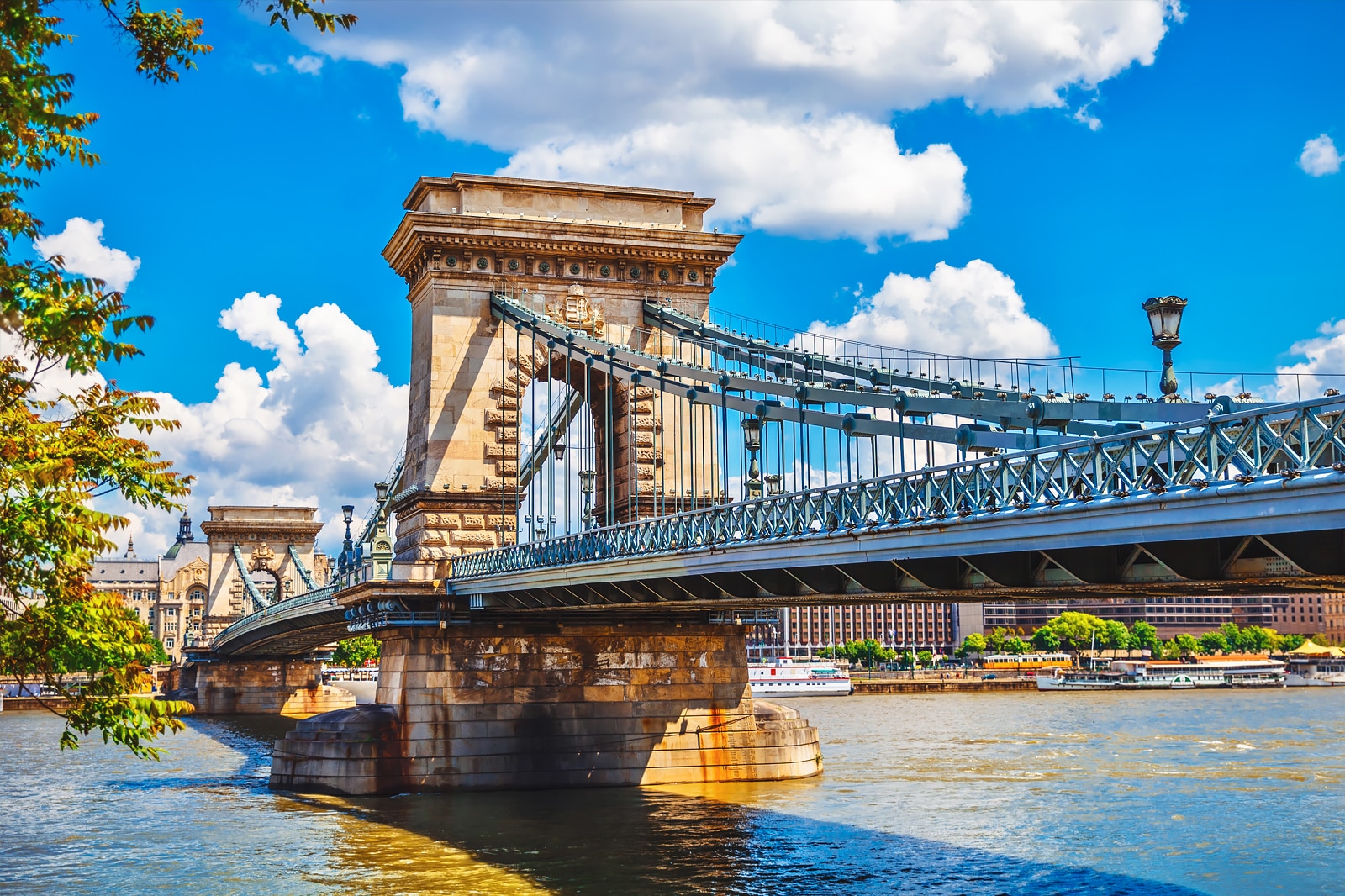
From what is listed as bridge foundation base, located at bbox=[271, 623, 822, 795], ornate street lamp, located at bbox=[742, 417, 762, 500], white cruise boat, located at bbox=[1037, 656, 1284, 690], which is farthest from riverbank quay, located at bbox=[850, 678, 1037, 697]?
ornate street lamp, located at bbox=[742, 417, 762, 500]

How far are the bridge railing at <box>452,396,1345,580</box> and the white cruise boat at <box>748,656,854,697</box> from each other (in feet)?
296

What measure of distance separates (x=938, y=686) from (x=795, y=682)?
54.2ft

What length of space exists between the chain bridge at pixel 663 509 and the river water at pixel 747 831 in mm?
2752

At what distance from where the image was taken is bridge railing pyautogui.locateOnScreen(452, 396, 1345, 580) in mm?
17484

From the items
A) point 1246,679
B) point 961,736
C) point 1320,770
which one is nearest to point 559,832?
point 1320,770

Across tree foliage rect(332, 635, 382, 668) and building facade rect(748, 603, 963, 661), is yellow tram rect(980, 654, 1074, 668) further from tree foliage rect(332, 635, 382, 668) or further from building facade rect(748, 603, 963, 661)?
tree foliage rect(332, 635, 382, 668)

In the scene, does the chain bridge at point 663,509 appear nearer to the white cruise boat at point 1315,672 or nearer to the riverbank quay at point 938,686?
the riverbank quay at point 938,686

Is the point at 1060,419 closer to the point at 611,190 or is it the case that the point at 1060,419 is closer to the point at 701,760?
the point at 701,760

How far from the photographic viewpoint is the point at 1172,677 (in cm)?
13500

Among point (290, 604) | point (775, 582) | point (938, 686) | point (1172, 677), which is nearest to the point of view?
point (775, 582)

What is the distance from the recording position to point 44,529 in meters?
14.3

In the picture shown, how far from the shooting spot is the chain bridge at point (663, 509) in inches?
790

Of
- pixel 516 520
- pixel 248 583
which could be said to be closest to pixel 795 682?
pixel 248 583

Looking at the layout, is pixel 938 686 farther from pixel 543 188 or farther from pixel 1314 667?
pixel 543 188
